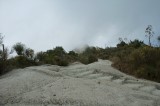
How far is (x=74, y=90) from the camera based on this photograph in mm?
10039

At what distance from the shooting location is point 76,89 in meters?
10.1

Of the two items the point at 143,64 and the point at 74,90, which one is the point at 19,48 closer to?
the point at 143,64

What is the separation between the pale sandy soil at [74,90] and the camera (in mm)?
8977

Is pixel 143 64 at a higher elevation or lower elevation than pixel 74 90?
higher

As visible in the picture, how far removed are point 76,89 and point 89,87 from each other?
1.81 ft

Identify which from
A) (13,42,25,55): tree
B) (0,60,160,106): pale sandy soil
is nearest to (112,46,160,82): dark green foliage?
(0,60,160,106): pale sandy soil

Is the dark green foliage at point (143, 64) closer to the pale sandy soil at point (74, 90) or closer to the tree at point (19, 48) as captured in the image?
the pale sandy soil at point (74, 90)

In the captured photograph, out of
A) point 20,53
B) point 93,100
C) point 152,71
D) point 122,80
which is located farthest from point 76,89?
point 20,53

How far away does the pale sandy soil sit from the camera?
29.5ft

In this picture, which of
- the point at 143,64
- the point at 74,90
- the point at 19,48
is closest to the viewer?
the point at 74,90

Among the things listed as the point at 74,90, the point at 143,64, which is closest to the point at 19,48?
the point at 143,64

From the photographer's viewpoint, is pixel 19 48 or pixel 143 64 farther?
pixel 19 48

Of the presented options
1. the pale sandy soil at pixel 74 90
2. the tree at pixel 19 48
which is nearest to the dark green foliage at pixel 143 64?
the pale sandy soil at pixel 74 90

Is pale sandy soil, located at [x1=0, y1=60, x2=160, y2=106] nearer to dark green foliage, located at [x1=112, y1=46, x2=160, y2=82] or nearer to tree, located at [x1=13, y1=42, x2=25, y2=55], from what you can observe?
dark green foliage, located at [x1=112, y1=46, x2=160, y2=82]
